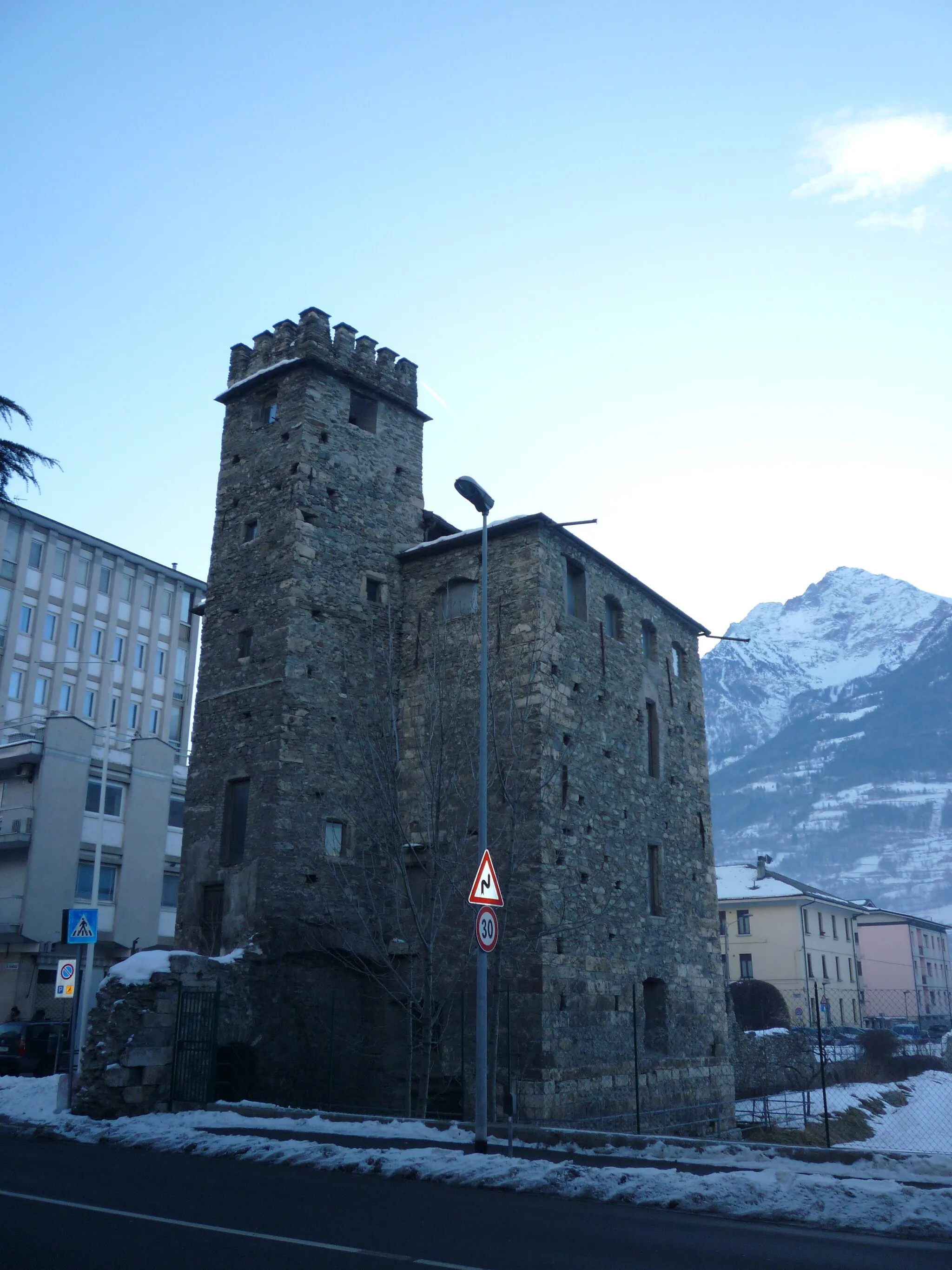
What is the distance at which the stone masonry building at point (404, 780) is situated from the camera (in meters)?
20.1

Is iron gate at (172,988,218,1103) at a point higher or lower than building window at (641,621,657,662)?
lower

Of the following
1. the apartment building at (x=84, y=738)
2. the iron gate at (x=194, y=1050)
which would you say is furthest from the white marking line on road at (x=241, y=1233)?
the apartment building at (x=84, y=738)

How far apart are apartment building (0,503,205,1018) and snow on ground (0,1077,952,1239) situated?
1438 centimetres

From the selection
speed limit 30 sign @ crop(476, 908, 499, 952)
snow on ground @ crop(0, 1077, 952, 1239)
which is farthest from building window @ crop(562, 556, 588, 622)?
snow on ground @ crop(0, 1077, 952, 1239)

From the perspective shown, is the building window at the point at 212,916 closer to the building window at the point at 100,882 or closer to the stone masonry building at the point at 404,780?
the stone masonry building at the point at 404,780

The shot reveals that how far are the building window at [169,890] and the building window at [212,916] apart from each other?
24797 millimetres

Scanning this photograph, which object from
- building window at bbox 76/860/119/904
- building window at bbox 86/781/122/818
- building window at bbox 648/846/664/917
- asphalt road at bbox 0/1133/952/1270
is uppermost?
building window at bbox 86/781/122/818

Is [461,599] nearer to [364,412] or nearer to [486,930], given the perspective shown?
[364,412]

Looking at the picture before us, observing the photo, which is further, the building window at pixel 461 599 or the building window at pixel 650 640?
the building window at pixel 650 640

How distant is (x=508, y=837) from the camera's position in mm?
20953

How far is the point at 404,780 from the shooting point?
2323cm

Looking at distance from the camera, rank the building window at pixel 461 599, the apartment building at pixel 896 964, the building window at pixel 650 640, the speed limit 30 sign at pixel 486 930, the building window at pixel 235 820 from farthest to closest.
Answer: the apartment building at pixel 896 964
the building window at pixel 650 640
the building window at pixel 461 599
the building window at pixel 235 820
the speed limit 30 sign at pixel 486 930

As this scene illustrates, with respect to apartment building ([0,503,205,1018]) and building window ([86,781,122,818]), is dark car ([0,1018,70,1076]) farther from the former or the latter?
building window ([86,781,122,818])

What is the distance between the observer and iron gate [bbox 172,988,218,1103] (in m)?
16.4
